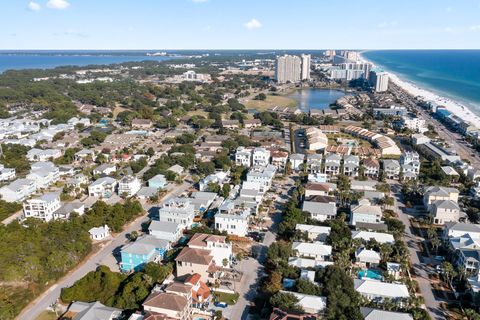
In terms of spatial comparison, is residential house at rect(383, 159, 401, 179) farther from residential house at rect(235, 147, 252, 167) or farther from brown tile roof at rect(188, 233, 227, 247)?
brown tile roof at rect(188, 233, 227, 247)

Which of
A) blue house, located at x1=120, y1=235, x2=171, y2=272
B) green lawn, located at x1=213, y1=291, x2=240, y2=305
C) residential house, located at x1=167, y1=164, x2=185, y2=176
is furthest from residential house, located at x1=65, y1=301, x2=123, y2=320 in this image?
residential house, located at x1=167, y1=164, x2=185, y2=176

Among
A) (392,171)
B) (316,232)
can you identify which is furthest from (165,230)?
(392,171)

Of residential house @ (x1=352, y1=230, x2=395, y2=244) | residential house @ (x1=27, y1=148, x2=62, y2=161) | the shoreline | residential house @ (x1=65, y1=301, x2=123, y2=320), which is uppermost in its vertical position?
the shoreline

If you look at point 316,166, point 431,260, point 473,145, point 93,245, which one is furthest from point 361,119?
point 93,245

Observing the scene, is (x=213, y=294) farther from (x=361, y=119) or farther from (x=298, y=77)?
(x=298, y=77)

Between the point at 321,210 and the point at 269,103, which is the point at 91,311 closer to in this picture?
the point at 321,210
